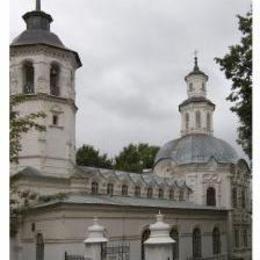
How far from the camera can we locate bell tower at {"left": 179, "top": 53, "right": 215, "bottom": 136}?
41.0 m

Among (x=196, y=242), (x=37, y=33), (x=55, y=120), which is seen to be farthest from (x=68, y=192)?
(x=196, y=242)

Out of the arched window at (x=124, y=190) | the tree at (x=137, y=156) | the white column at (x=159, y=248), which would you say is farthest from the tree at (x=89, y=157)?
the white column at (x=159, y=248)

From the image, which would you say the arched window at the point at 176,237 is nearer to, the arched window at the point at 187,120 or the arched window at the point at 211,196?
the arched window at the point at 211,196

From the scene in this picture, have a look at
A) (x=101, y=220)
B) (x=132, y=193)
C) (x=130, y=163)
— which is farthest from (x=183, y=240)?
(x=130, y=163)

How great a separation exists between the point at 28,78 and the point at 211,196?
16.5 metres

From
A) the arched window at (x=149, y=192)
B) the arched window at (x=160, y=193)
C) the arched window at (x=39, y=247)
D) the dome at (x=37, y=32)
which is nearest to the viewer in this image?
the arched window at (x=39, y=247)

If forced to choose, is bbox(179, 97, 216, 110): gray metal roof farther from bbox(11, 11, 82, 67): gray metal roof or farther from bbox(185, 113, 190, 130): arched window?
bbox(11, 11, 82, 67): gray metal roof

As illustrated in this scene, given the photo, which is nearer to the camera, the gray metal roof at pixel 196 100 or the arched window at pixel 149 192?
the arched window at pixel 149 192

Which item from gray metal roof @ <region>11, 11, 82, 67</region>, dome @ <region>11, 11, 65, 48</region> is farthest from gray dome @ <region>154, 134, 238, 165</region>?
dome @ <region>11, 11, 65, 48</region>

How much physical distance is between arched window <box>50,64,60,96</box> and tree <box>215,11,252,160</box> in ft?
43.1

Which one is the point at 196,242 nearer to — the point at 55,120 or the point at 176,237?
the point at 176,237

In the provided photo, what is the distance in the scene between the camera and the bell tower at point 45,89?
26.9 meters

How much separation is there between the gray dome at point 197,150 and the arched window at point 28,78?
14.7 meters

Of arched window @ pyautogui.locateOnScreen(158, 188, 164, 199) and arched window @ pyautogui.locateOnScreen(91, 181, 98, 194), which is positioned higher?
arched window @ pyautogui.locateOnScreen(91, 181, 98, 194)
